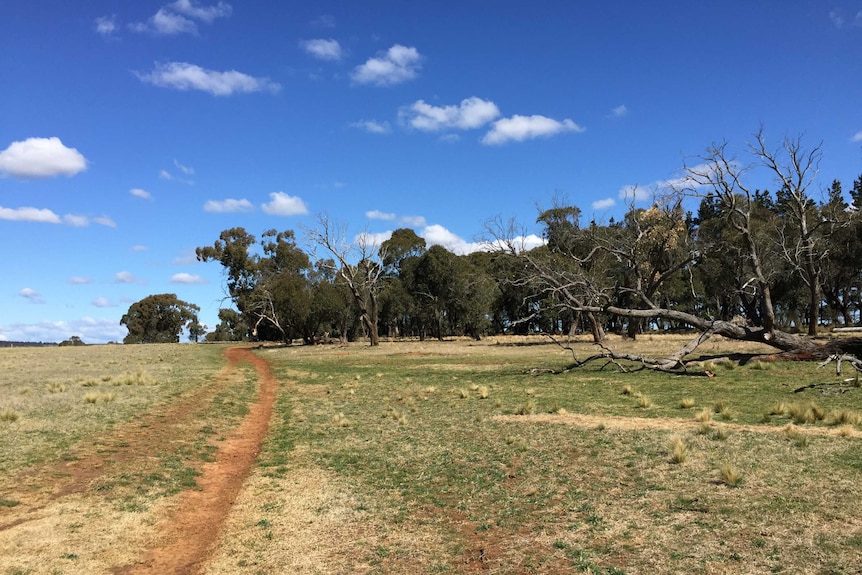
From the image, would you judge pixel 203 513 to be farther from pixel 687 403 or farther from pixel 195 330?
pixel 195 330

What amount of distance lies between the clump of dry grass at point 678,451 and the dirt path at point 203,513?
22.7 ft

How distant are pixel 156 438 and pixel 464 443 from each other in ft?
23.4

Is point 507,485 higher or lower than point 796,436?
lower

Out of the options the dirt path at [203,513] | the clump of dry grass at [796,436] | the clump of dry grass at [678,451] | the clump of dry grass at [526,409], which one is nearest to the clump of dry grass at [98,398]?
the dirt path at [203,513]

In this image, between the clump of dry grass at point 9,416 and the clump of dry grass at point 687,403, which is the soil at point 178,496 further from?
the clump of dry grass at point 687,403

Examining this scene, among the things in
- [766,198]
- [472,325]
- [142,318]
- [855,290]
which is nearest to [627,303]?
[472,325]

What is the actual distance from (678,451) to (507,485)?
2841 mm

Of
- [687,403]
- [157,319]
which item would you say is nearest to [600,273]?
[687,403]

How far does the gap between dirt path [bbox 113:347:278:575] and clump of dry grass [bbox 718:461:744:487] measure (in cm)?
688

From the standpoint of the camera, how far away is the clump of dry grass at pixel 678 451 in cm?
909

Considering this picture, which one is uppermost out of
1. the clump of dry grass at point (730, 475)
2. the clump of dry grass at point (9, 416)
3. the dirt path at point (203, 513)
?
the clump of dry grass at point (9, 416)

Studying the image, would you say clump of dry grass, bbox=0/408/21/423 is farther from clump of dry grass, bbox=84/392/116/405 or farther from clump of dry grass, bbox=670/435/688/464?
clump of dry grass, bbox=670/435/688/464

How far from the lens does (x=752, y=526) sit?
6441mm

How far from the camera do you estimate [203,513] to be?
8.59 meters
